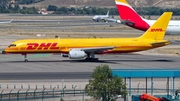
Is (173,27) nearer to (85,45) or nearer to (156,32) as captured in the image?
(156,32)

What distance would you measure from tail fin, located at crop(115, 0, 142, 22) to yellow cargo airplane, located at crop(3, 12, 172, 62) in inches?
767

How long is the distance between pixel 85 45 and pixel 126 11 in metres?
24.4

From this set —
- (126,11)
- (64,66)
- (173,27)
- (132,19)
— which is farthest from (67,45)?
(173,27)

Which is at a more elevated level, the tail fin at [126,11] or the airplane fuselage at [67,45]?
the tail fin at [126,11]

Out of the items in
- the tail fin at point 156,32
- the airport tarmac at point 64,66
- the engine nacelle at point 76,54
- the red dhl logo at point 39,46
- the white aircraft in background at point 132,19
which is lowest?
the airport tarmac at point 64,66

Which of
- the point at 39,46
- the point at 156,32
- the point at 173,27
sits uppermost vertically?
the point at 173,27

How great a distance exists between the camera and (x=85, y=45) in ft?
237

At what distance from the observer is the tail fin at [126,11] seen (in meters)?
93.6

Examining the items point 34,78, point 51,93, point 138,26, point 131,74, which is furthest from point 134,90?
point 138,26

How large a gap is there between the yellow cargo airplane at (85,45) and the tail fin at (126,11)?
1947cm

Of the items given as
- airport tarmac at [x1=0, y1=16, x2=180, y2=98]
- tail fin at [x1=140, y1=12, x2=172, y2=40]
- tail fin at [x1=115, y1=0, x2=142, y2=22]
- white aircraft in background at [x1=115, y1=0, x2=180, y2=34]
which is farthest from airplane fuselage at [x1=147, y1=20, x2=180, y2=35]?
tail fin at [x1=140, y1=12, x2=172, y2=40]

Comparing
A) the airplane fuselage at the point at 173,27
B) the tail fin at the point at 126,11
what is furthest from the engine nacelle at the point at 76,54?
the airplane fuselage at the point at 173,27

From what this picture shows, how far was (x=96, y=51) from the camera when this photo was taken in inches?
2854

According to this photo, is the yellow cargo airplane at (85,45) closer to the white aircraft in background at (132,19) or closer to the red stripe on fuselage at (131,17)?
the white aircraft in background at (132,19)
